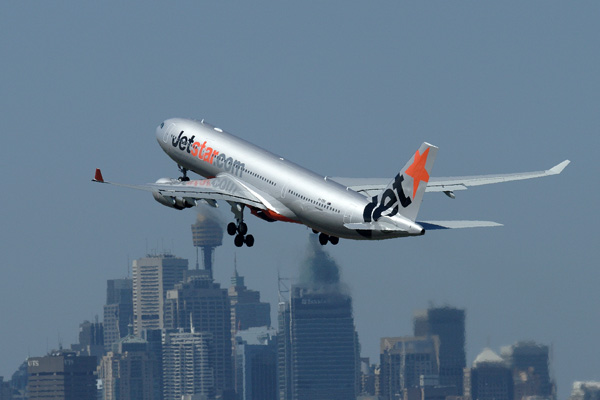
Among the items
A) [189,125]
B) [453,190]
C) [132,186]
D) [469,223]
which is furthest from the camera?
[189,125]

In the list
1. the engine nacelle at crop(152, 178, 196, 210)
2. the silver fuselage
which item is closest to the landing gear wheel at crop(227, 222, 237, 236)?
the silver fuselage

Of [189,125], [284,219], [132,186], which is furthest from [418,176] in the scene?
[189,125]

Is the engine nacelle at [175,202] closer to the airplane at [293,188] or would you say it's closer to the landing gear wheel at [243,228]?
the airplane at [293,188]

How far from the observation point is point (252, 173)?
118 metres

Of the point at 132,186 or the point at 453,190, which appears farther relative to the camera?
the point at 453,190

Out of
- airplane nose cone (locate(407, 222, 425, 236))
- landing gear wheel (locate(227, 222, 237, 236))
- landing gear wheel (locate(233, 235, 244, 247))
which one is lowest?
airplane nose cone (locate(407, 222, 425, 236))

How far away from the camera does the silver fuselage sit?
4301 inches

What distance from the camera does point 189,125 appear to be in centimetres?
12800

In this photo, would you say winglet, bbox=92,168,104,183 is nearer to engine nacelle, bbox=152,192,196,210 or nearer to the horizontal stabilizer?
engine nacelle, bbox=152,192,196,210

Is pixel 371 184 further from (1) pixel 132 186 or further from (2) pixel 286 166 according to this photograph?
(1) pixel 132 186

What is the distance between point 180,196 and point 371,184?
49.9 feet

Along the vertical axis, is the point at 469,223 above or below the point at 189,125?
below

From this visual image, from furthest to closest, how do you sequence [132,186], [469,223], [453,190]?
[453,190] < [132,186] < [469,223]

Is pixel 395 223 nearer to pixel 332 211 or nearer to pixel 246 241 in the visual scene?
pixel 332 211
